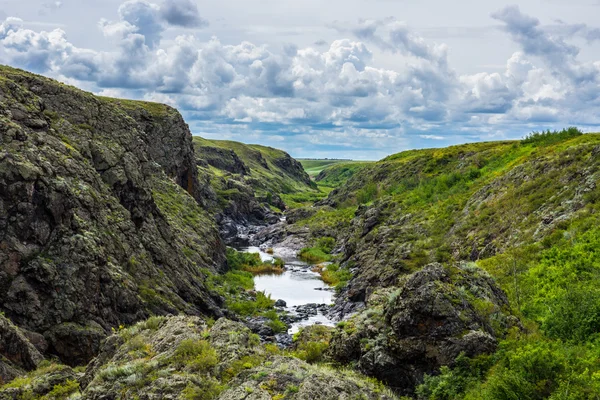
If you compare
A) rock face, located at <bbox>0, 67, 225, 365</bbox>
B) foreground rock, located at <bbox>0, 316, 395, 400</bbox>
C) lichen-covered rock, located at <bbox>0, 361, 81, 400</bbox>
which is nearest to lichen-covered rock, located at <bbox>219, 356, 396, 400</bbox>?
foreground rock, located at <bbox>0, 316, 395, 400</bbox>

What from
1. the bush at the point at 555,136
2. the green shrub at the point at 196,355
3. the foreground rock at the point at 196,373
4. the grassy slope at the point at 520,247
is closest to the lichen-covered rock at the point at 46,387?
the foreground rock at the point at 196,373

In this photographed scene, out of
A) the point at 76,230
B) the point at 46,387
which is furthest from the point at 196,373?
the point at 76,230

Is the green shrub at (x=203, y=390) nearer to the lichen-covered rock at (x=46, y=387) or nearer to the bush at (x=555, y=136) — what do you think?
the lichen-covered rock at (x=46, y=387)

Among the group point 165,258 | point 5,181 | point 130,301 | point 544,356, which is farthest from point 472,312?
point 165,258

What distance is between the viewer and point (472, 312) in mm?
19188

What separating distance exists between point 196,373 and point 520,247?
28664 mm

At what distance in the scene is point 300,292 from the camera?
6862cm

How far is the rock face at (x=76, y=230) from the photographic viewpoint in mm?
31359

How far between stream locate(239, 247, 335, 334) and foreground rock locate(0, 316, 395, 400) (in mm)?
31044

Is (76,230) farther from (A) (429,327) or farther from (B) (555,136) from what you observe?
(B) (555,136)

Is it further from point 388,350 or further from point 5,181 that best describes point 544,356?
point 5,181

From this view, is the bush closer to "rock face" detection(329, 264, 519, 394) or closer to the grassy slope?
the grassy slope

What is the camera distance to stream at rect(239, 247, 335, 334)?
181 feet

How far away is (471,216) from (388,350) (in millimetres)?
39999
